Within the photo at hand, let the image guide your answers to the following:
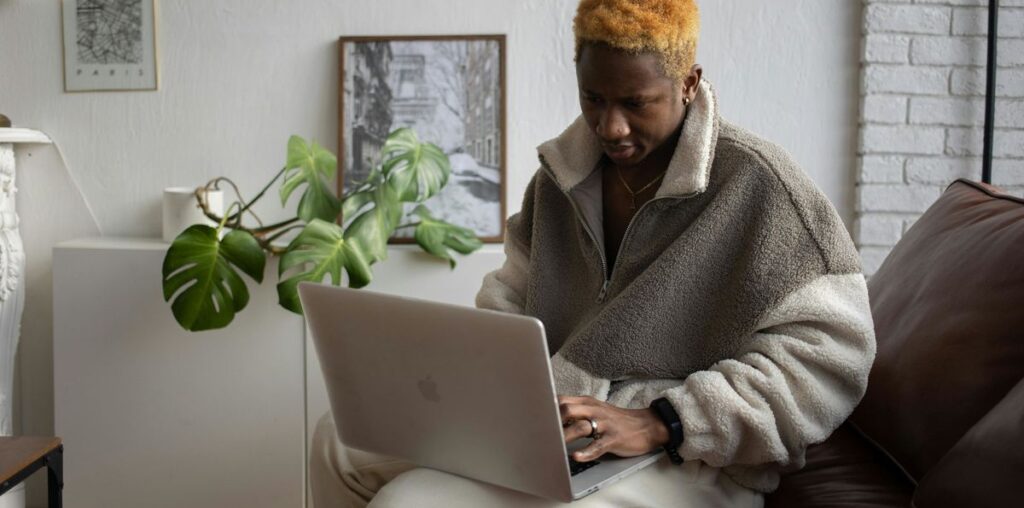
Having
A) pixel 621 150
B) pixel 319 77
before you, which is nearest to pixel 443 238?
pixel 319 77

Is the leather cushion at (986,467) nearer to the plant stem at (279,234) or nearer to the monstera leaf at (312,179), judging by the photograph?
the monstera leaf at (312,179)

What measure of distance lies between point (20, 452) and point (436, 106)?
1361 millimetres

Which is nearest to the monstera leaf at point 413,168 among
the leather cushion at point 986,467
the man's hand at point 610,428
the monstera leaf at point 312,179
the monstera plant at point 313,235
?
the monstera plant at point 313,235

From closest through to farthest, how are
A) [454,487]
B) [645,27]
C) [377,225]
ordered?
1. [454,487]
2. [645,27]
3. [377,225]

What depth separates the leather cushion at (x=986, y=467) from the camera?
1196 mm

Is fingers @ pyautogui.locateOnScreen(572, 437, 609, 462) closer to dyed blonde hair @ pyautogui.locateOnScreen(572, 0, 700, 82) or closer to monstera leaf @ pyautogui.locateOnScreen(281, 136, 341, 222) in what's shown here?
dyed blonde hair @ pyautogui.locateOnScreen(572, 0, 700, 82)

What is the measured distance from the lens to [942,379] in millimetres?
1524

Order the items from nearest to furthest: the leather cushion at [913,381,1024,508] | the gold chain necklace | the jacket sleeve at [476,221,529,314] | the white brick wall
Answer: the leather cushion at [913,381,1024,508] < the gold chain necklace < the jacket sleeve at [476,221,529,314] < the white brick wall

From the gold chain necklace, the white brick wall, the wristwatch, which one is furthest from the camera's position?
the white brick wall

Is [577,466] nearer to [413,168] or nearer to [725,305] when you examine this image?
[725,305]

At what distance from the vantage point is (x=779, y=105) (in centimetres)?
286

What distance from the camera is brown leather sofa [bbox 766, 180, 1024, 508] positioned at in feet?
4.24

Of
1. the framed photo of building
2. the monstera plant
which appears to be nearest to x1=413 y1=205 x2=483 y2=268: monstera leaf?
the monstera plant

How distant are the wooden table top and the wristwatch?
1.02 m
